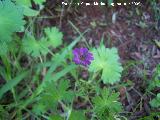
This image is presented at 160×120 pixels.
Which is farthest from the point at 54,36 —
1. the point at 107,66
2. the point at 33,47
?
the point at 107,66

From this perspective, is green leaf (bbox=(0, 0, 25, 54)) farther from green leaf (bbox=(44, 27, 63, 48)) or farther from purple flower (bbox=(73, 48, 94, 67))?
green leaf (bbox=(44, 27, 63, 48))

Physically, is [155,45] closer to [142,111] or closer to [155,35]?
[155,35]

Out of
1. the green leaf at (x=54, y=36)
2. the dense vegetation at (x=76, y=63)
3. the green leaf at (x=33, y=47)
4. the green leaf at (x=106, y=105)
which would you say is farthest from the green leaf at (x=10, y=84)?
the green leaf at (x=106, y=105)

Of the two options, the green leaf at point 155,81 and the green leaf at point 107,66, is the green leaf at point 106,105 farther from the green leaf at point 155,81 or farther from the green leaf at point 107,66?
the green leaf at point 155,81

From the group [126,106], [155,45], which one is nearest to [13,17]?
[126,106]

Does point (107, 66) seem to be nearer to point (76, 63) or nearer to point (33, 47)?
point (76, 63)

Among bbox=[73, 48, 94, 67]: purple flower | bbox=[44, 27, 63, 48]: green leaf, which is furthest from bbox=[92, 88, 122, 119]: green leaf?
bbox=[44, 27, 63, 48]: green leaf
